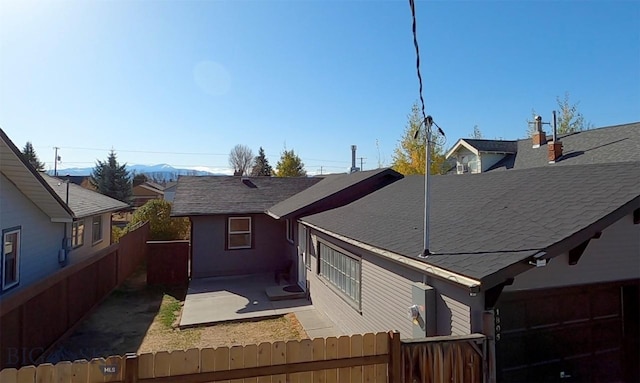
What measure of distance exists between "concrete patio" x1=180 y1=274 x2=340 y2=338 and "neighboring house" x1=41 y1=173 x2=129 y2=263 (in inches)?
170

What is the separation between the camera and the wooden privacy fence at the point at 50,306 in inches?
268

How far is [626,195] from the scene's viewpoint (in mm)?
4789

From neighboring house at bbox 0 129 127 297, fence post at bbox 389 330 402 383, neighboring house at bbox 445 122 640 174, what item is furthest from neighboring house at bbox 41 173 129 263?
neighboring house at bbox 445 122 640 174

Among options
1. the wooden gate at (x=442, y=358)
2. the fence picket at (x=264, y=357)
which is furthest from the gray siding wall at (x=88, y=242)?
the wooden gate at (x=442, y=358)

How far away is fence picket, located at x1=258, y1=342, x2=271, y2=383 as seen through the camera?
4.11m

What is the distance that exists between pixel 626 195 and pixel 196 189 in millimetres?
15211

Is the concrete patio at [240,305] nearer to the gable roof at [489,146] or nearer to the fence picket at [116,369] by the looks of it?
Answer: the fence picket at [116,369]

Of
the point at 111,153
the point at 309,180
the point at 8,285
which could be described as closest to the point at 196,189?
the point at 309,180

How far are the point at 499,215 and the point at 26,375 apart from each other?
6.40 meters

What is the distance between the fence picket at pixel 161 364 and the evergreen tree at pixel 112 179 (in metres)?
40.5

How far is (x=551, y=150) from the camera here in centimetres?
1727

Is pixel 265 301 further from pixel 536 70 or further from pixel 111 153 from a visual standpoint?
pixel 111 153

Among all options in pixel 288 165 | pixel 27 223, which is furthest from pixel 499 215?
pixel 288 165

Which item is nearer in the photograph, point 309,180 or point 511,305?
point 511,305
